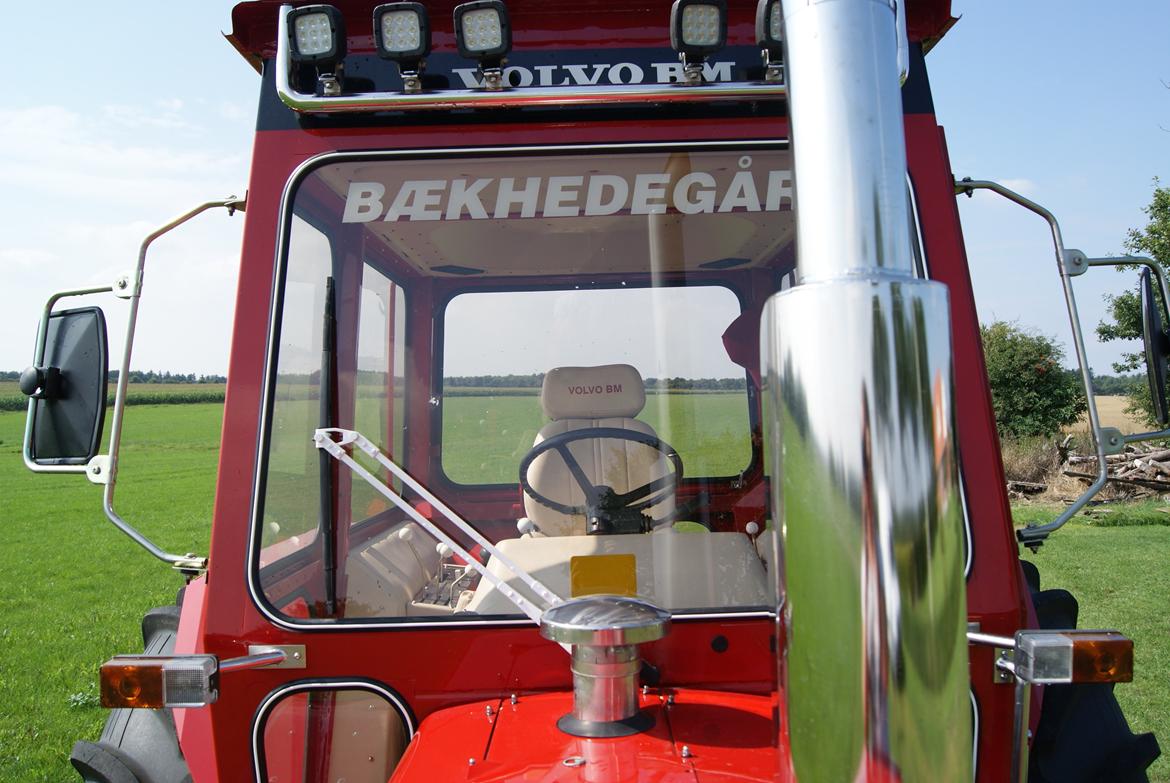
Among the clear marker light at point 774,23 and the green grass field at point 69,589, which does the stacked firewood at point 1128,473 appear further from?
the clear marker light at point 774,23

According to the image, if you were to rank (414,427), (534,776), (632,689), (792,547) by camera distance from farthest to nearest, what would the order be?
(414,427)
(632,689)
(534,776)
(792,547)

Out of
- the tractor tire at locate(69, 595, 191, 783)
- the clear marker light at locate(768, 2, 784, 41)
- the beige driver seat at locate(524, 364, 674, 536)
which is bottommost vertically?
the tractor tire at locate(69, 595, 191, 783)

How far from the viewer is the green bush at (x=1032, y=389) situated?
20641 millimetres

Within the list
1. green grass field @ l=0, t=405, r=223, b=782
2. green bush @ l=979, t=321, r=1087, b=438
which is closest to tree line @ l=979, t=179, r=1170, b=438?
green bush @ l=979, t=321, r=1087, b=438

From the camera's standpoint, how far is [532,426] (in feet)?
8.14

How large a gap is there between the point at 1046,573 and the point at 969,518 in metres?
9.62

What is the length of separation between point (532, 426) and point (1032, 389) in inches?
842

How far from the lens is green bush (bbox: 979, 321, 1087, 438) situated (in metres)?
20.6

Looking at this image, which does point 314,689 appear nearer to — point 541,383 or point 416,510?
point 416,510

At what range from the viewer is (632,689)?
5.18 feet

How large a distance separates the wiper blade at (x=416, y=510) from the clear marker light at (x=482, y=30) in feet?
2.72

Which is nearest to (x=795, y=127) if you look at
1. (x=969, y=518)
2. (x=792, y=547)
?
(x=792, y=547)

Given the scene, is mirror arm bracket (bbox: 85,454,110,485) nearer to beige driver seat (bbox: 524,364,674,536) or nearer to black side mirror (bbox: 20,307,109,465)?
black side mirror (bbox: 20,307,109,465)

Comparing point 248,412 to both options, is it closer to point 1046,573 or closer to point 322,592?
point 322,592
